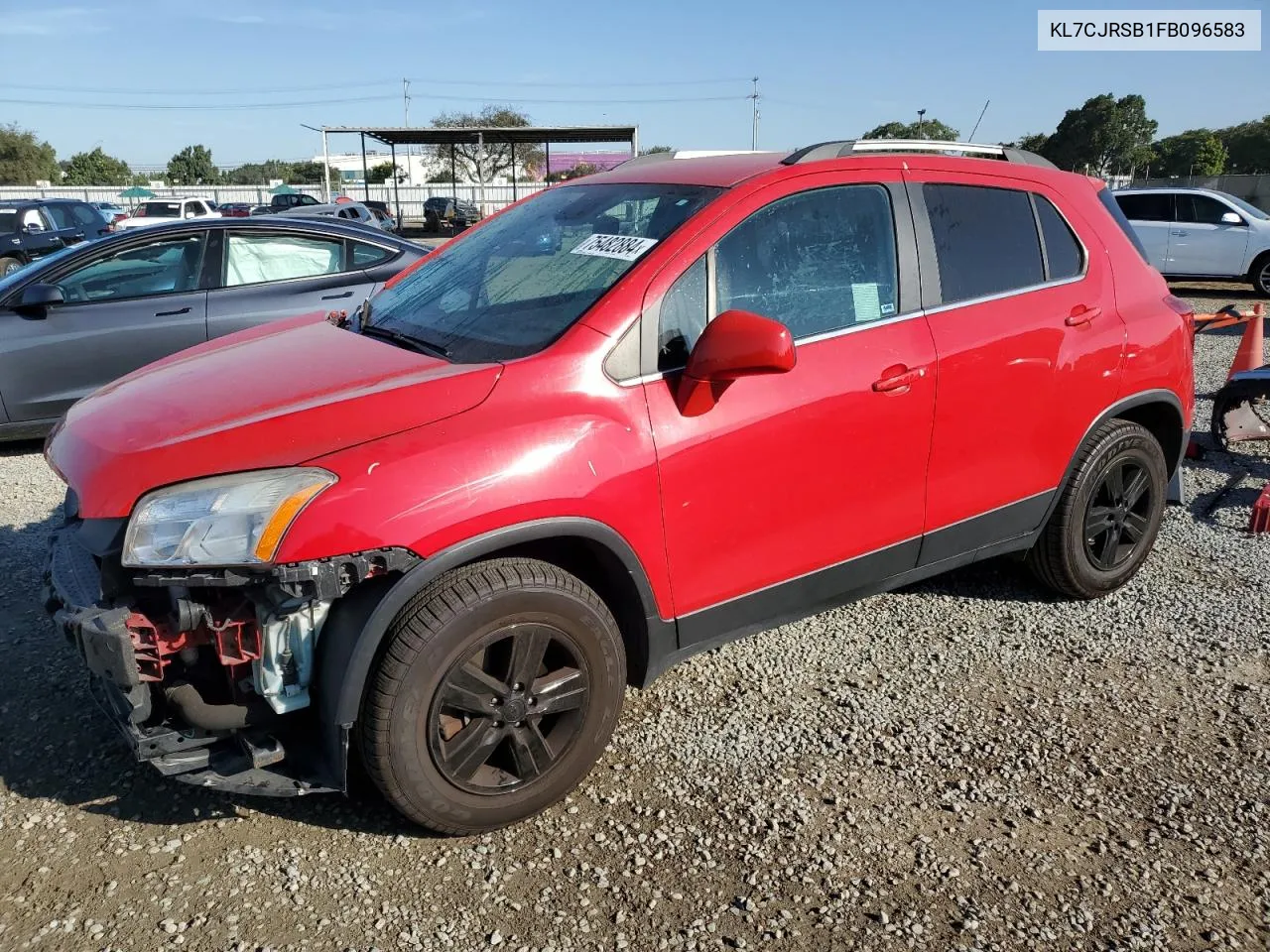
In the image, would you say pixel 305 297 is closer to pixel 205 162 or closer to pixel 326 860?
pixel 326 860

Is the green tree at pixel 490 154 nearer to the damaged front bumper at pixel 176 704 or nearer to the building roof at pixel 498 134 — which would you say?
the building roof at pixel 498 134

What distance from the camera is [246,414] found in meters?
2.52

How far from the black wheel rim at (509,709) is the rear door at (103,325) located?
183 inches

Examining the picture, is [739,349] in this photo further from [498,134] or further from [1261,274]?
[498,134]

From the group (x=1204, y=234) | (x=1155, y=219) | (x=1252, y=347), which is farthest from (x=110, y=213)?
(x=1252, y=347)

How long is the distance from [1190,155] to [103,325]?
6795cm

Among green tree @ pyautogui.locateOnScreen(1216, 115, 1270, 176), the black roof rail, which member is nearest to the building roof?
the black roof rail

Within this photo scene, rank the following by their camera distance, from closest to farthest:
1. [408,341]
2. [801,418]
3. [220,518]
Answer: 1. [220,518]
2. [801,418]
3. [408,341]

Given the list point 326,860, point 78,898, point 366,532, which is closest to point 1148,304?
point 366,532

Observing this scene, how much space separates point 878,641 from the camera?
3.80 metres

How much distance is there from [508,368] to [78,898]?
5.74 ft

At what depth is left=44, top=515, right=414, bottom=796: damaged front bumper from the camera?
223 centimetres

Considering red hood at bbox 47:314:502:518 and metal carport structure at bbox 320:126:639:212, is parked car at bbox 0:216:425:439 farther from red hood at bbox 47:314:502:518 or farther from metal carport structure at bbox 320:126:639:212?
metal carport structure at bbox 320:126:639:212

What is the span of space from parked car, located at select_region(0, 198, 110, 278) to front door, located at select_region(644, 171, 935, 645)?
16729 millimetres
